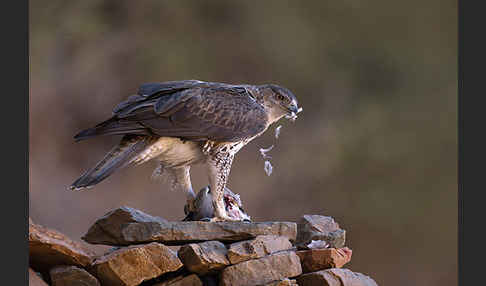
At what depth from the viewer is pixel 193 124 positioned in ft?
13.4

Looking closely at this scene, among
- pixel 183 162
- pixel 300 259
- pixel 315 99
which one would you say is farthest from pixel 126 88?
pixel 300 259

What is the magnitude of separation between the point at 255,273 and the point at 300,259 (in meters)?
0.48

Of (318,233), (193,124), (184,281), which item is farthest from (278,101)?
(184,281)

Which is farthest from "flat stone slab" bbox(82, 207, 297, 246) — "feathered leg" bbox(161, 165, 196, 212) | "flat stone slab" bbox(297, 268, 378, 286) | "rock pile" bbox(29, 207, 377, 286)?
"feathered leg" bbox(161, 165, 196, 212)

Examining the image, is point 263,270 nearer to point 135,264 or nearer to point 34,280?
point 135,264

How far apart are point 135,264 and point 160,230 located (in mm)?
317

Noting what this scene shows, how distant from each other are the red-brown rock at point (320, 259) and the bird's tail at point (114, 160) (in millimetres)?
1281

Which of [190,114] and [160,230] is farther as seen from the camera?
[190,114]

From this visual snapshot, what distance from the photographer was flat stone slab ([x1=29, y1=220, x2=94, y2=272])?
11.6ft

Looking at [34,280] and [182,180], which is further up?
[182,180]

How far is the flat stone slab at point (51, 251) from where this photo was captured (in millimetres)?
3539

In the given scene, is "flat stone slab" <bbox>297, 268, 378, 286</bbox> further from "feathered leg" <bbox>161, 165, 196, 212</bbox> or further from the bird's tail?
the bird's tail

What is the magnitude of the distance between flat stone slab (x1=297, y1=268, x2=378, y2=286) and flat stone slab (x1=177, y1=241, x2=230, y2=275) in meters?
0.56

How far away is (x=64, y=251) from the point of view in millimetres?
3604
